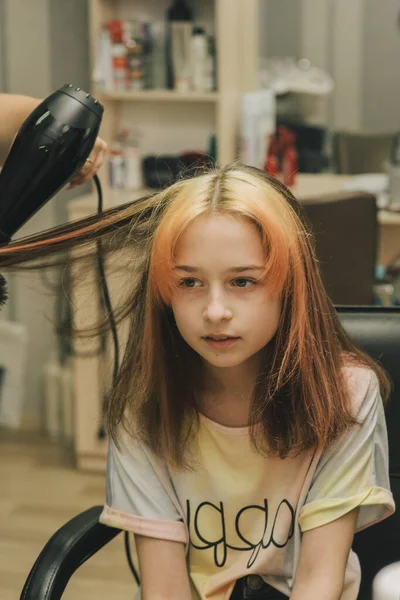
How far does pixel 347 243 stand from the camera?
8.25ft

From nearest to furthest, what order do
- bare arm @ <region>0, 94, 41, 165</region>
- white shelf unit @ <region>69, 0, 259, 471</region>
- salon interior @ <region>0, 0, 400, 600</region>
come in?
1. bare arm @ <region>0, 94, 41, 165</region>
2. salon interior @ <region>0, 0, 400, 600</region>
3. white shelf unit @ <region>69, 0, 259, 471</region>

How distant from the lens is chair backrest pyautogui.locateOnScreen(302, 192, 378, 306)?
2406 mm

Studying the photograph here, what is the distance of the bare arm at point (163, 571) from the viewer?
47.6 inches

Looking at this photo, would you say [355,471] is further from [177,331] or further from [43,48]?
[43,48]

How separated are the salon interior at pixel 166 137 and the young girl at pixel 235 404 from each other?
3.92ft

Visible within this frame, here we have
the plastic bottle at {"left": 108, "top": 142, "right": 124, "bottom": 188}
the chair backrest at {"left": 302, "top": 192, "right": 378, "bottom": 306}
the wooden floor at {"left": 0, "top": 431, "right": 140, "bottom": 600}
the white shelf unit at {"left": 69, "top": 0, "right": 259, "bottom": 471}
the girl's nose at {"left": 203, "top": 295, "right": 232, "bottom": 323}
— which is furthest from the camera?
the plastic bottle at {"left": 108, "top": 142, "right": 124, "bottom": 188}

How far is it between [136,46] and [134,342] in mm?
2068

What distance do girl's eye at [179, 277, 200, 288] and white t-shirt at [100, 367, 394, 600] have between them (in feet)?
0.68

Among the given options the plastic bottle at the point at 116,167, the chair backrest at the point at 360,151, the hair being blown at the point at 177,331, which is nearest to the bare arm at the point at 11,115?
the hair being blown at the point at 177,331

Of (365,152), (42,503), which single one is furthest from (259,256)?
(365,152)

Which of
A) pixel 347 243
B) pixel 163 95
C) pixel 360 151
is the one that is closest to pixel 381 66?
pixel 360 151

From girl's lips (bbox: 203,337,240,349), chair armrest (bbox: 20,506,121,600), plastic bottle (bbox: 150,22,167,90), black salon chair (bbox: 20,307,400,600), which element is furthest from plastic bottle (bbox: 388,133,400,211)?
girl's lips (bbox: 203,337,240,349)

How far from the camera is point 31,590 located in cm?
118

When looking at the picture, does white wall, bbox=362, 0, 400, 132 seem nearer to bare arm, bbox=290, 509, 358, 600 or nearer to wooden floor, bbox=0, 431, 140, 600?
wooden floor, bbox=0, 431, 140, 600
